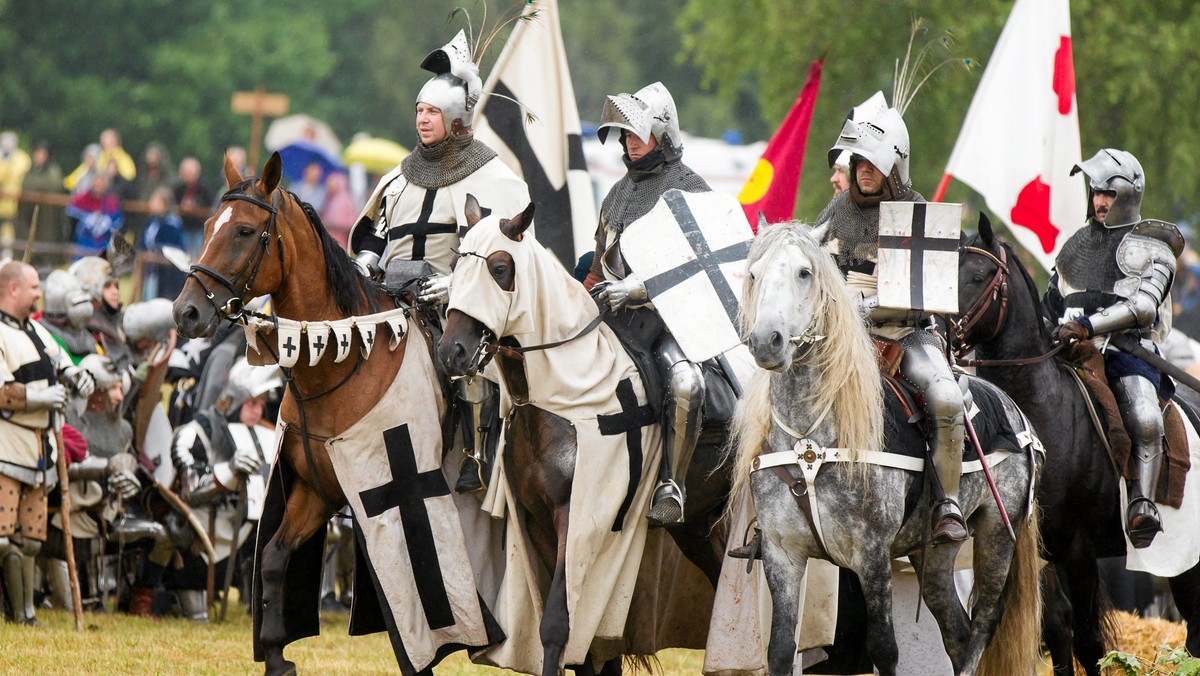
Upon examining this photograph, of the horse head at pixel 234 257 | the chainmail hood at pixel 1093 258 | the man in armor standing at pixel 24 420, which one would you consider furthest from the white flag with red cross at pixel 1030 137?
the man in armor standing at pixel 24 420

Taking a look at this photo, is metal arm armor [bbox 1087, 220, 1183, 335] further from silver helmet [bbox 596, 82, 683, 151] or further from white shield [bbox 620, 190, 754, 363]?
silver helmet [bbox 596, 82, 683, 151]

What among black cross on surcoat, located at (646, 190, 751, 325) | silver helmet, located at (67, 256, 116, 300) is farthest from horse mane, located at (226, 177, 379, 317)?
silver helmet, located at (67, 256, 116, 300)

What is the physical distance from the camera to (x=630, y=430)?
285 inches

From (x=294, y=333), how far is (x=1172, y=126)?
1322 centimetres

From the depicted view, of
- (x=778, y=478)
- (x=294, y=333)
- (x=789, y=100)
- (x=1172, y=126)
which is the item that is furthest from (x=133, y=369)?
(x=1172, y=126)

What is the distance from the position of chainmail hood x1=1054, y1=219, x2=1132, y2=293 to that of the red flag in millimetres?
3328

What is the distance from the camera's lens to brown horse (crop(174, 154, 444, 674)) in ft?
23.1

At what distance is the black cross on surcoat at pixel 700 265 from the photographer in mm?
7289

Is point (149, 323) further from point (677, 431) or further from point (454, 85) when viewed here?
point (677, 431)

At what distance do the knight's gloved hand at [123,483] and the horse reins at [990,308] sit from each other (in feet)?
17.7

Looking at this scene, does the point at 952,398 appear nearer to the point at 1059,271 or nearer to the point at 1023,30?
the point at 1059,271

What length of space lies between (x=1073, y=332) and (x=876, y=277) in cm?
180

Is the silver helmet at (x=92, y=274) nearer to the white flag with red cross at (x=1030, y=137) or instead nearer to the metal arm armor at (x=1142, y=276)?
the white flag with red cross at (x=1030, y=137)

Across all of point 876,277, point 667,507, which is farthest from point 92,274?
point 876,277
